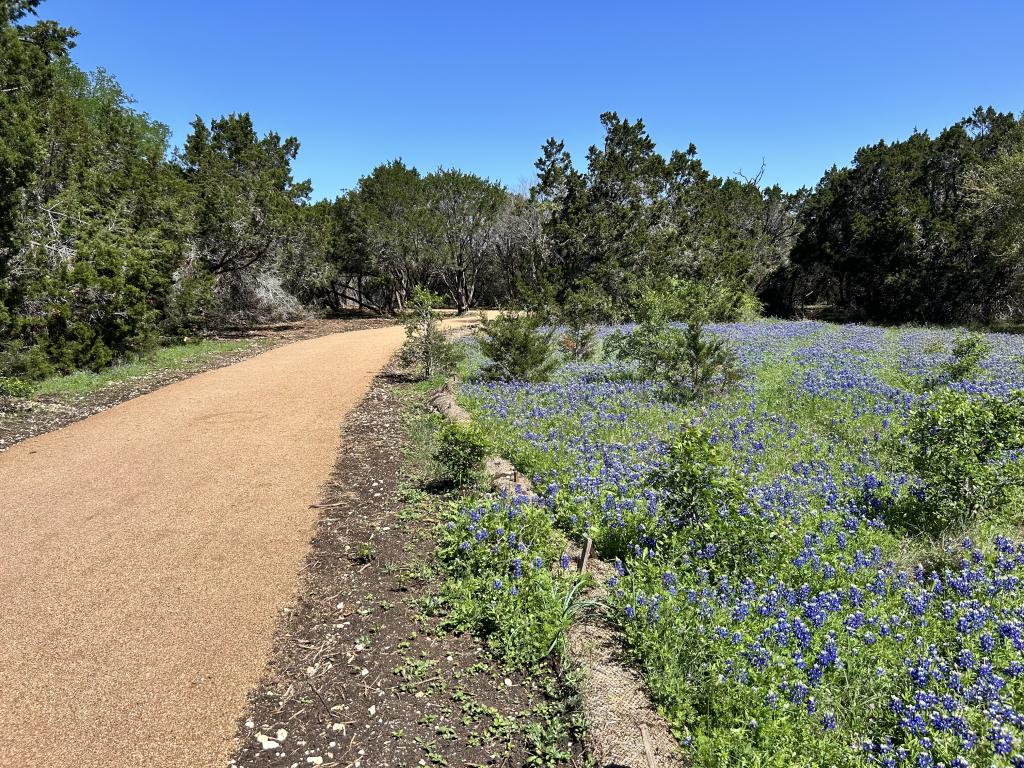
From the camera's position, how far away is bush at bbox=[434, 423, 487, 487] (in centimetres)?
586

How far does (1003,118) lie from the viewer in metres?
27.3

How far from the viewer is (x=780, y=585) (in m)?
3.51

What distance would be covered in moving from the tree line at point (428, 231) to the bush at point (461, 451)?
500 cm

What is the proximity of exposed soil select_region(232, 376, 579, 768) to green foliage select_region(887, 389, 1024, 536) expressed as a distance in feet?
12.0

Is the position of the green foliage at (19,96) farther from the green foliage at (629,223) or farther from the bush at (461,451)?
the green foliage at (629,223)

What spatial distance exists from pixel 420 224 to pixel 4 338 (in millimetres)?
20877

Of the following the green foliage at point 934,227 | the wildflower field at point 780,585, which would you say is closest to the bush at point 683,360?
the wildflower field at point 780,585

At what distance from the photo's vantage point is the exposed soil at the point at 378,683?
2961 mm

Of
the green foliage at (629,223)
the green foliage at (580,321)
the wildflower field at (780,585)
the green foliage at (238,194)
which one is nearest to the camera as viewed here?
the wildflower field at (780,585)

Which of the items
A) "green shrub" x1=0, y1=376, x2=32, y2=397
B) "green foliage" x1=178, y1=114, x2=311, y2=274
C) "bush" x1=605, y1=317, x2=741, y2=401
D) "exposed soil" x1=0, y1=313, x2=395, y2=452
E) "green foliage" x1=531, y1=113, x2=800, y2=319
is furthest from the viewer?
"green foliage" x1=531, y1=113, x2=800, y2=319

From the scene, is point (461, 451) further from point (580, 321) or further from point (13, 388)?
point (580, 321)

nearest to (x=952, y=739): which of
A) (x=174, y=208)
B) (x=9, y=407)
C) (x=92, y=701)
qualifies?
(x=92, y=701)

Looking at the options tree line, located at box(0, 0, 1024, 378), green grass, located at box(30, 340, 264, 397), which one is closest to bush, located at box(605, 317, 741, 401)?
tree line, located at box(0, 0, 1024, 378)

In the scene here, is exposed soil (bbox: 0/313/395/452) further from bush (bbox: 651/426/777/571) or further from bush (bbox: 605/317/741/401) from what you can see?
bush (bbox: 605/317/741/401)
